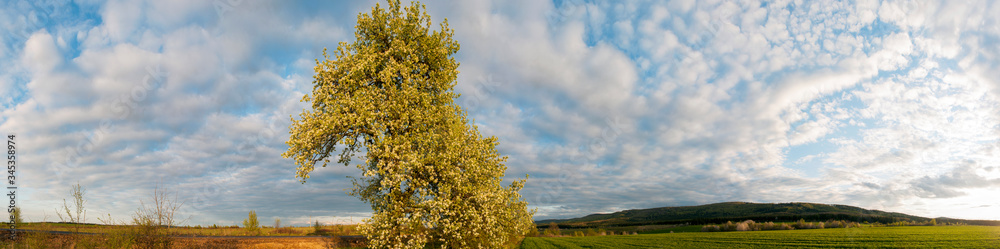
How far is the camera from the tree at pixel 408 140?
642 inches

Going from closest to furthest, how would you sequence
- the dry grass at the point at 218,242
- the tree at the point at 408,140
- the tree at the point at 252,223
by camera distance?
the tree at the point at 408,140
the dry grass at the point at 218,242
the tree at the point at 252,223

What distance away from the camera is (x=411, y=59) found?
1930cm

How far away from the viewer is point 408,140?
1683 centimetres

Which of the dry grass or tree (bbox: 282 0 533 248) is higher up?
tree (bbox: 282 0 533 248)

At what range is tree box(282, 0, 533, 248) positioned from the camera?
1631 centimetres

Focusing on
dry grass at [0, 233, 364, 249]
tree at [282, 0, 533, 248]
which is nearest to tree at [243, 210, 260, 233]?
dry grass at [0, 233, 364, 249]

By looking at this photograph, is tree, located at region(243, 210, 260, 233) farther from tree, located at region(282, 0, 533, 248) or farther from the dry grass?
tree, located at region(282, 0, 533, 248)

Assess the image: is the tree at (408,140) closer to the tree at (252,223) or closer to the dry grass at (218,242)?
the dry grass at (218,242)

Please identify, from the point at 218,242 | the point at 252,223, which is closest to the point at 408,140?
the point at 218,242

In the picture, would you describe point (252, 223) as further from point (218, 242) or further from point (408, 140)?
point (408, 140)

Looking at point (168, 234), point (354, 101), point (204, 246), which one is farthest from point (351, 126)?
point (204, 246)

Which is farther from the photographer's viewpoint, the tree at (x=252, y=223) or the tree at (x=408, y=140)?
the tree at (x=252, y=223)

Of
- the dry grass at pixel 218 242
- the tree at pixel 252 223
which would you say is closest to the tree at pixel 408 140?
the dry grass at pixel 218 242

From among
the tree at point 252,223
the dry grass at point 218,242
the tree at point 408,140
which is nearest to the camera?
the tree at point 408,140
